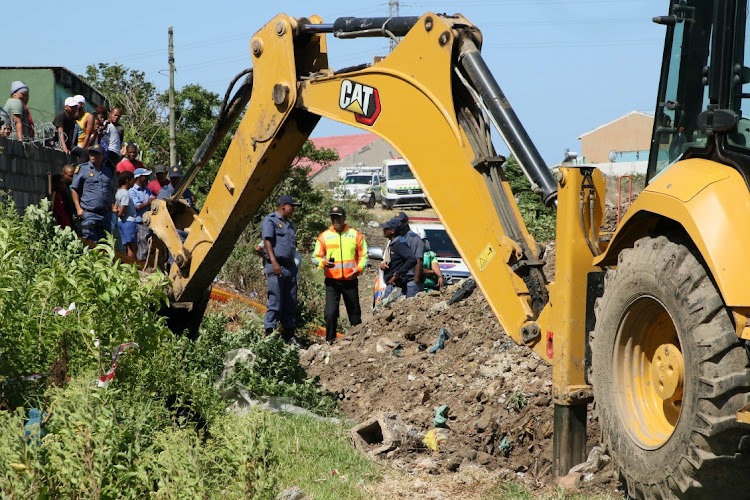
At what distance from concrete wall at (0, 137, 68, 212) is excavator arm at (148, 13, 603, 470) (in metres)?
5.17

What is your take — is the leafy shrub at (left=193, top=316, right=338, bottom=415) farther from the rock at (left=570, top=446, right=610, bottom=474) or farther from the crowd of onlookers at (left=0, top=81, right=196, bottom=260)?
the rock at (left=570, top=446, right=610, bottom=474)

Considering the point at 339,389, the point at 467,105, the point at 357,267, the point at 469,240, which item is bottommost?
the point at 339,389

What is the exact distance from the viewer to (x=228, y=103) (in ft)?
26.4

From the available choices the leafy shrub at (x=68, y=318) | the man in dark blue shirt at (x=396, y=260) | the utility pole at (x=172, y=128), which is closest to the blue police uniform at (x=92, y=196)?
the man in dark blue shirt at (x=396, y=260)

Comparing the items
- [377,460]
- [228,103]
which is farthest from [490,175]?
[228,103]

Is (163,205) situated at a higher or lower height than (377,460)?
higher

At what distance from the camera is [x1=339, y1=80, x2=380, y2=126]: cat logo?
6953 mm

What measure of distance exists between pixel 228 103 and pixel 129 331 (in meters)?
2.42

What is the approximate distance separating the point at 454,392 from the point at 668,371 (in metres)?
4.09

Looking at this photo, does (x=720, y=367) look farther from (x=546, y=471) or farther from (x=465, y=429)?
(x=465, y=429)

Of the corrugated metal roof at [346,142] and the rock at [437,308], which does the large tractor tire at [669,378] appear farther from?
the corrugated metal roof at [346,142]

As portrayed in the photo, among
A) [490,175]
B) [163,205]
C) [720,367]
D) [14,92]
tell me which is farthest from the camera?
[14,92]

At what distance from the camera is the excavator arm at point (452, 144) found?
589 centimetres

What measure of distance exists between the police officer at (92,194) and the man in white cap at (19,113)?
103cm
